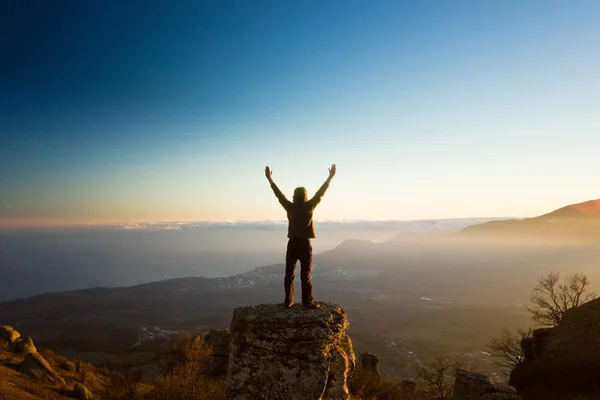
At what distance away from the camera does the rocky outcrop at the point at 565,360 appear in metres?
22.1

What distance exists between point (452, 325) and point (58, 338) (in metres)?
193

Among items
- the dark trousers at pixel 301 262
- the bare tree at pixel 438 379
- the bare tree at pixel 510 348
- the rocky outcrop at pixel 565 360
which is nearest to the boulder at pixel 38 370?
the dark trousers at pixel 301 262

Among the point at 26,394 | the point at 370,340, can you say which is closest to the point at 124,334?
the point at 370,340

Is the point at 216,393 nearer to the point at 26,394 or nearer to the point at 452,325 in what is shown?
the point at 26,394

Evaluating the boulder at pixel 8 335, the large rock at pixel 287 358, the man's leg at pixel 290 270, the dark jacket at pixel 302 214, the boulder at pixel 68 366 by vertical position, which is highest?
the dark jacket at pixel 302 214

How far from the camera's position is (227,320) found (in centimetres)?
18050

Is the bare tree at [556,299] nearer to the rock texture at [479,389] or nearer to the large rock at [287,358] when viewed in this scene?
the rock texture at [479,389]

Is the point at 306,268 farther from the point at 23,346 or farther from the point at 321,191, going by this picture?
the point at 23,346

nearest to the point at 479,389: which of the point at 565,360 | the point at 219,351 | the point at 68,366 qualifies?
the point at 565,360

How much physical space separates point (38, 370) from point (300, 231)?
24.9 metres

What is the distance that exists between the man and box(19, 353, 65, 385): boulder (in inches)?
915

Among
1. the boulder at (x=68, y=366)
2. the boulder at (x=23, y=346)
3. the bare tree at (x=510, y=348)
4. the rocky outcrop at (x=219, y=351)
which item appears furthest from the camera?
the bare tree at (x=510, y=348)

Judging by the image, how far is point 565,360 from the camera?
25.9 meters

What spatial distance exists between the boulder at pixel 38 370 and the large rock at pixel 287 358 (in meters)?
22.2
